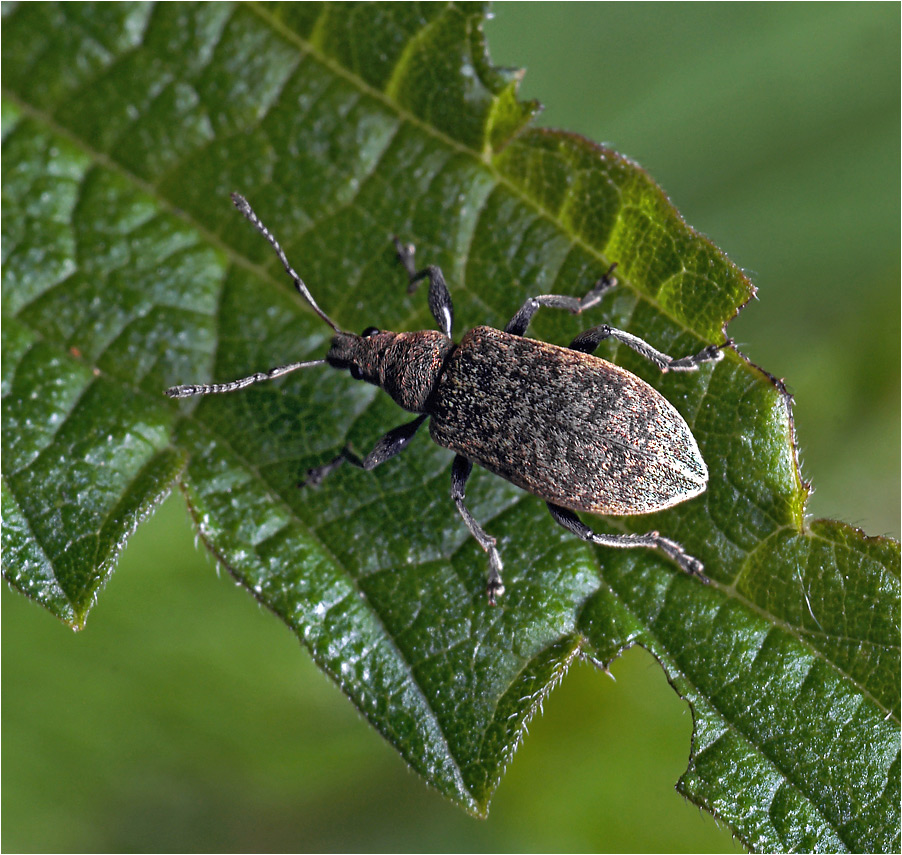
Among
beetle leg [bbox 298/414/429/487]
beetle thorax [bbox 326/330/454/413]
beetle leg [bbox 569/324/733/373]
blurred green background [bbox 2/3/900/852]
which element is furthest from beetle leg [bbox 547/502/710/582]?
beetle thorax [bbox 326/330/454/413]

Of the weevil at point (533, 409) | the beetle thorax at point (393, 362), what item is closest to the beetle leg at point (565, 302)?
the weevil at point (533, 409)

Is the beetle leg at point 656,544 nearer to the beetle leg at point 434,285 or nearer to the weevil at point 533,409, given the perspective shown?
the weevil at point 533,409

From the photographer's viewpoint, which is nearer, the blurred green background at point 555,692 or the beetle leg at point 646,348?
the beetle leg at point 646,348

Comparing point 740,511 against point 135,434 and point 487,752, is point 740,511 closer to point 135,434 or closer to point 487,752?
point 487,752

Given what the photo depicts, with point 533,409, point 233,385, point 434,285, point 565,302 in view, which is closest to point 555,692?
point 533,409

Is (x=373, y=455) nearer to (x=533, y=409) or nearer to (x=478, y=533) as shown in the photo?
(x=478, y=533)

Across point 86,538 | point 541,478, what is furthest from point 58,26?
point 541,478
